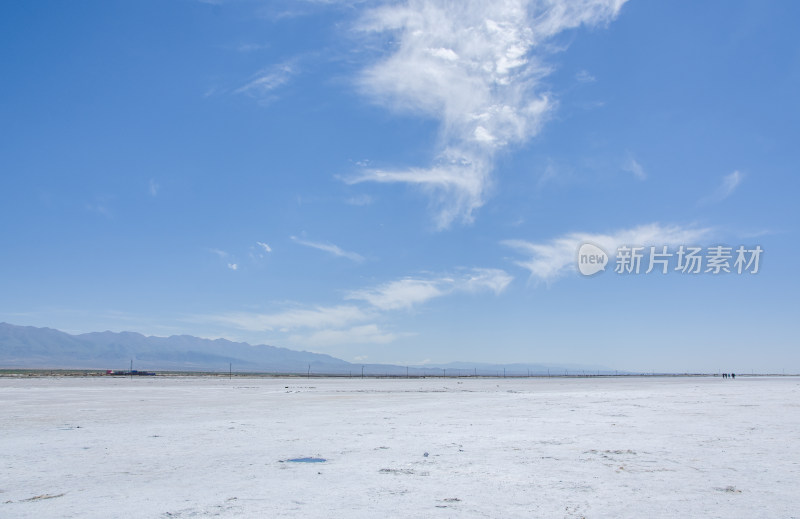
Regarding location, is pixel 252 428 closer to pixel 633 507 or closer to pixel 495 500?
pixel 495 500

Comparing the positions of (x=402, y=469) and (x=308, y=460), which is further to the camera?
(x=308, y=460)

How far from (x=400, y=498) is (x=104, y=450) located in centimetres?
850

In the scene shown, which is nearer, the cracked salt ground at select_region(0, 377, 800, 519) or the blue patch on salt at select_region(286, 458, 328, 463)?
the cracked salt ground at select_region(0, 377, 800, 519)

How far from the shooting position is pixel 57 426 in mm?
17219

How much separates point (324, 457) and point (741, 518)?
7.94 meters

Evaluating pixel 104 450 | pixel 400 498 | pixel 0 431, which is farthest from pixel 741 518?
pixel 0 431

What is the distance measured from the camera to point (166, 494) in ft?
27.3

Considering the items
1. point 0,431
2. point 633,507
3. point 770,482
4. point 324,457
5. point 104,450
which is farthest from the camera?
point 0,431

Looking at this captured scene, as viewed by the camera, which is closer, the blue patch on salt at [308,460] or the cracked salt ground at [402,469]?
the cracked salt ground at [402,469]

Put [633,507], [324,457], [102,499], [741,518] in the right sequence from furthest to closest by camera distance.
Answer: [324,457] < [102,499] < [633,507] < [741,518]

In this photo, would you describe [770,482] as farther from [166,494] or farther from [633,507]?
[166,494]

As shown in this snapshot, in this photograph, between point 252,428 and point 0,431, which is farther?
point 252,428

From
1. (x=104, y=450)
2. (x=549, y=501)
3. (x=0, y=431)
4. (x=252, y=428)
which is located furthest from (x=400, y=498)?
(x=0, y=431)

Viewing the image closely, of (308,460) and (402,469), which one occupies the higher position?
(402,469)
